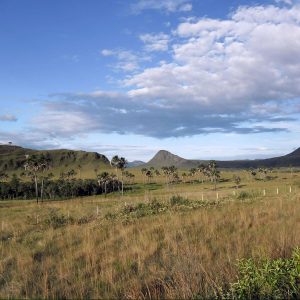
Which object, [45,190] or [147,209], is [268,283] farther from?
[45,190]

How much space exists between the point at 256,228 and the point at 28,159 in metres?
121

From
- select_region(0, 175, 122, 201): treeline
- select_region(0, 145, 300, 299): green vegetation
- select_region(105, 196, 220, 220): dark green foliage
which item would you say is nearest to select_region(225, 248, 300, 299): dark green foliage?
select_region(0, 145, 300, 299): green vegetation

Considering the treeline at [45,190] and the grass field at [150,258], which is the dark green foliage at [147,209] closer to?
the grass field at [150,258]

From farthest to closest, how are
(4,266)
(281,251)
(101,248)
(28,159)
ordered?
(28,159) → (101,248) → (4,266) → (281,251)

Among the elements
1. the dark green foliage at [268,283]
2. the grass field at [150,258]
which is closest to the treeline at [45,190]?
the grass field at [150,258]

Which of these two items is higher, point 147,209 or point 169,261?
point 169,261

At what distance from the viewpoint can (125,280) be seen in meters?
6.71

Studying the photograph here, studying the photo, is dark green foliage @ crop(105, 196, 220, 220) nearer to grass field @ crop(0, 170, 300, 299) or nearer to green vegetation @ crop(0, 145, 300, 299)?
green vegetation @ crop(0, 145, 300, 299)

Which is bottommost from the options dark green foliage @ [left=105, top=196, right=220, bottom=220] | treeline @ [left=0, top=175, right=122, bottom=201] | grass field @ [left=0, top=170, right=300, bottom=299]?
treeline @ [left=0, top=175, right=122, bottom=201]

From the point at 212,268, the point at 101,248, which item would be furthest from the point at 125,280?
the point at 101,248

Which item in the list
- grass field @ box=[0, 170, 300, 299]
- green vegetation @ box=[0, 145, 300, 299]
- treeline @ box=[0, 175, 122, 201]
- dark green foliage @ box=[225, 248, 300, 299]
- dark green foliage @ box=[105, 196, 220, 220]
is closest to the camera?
dark green foliage @ box=[225, 248, 300, 299]

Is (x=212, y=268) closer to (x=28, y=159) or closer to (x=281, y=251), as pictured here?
(x=281, y=251)

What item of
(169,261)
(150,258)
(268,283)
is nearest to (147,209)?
(150,258)

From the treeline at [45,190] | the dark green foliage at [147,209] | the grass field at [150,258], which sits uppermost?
the grass field at [150,258]
